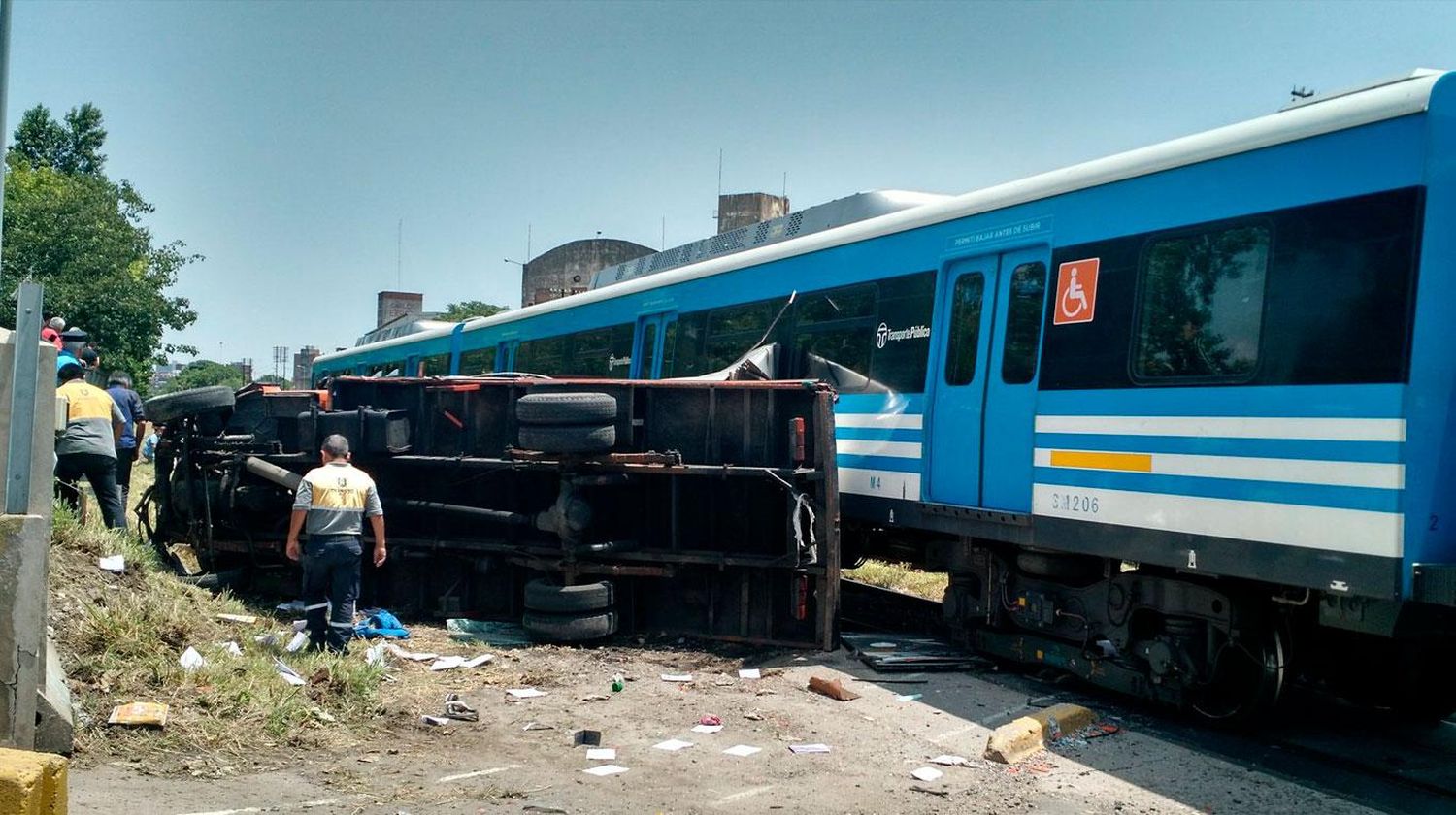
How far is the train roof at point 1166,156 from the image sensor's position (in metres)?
5.93

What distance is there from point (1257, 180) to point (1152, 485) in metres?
1.83

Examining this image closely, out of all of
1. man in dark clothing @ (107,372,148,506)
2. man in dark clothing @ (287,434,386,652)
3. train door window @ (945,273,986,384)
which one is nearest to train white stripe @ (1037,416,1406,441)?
train door window @ (945,273,986,384)

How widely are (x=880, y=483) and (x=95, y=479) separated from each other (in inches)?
277

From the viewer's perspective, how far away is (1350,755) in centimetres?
684

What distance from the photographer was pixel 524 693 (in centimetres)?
780

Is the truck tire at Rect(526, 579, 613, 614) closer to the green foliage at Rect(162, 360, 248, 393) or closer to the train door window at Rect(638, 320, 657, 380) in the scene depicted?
the train door window at Rect(638, 320, 657, 380)

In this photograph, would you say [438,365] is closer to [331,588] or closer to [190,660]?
[331,588]

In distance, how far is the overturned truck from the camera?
9.16 meters

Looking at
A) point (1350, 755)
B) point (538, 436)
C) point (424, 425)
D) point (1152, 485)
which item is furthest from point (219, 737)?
point (1350, 755)

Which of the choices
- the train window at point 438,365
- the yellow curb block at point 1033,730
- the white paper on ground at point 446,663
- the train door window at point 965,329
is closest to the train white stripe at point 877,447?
the train door window at point 965,329

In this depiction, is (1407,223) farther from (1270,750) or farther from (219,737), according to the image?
(219,737)

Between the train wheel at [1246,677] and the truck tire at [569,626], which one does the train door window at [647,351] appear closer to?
the truck tire at [569,626]

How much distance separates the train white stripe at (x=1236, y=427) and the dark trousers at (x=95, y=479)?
8.11 meters

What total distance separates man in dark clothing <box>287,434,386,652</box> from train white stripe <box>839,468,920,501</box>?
3.86 metres
